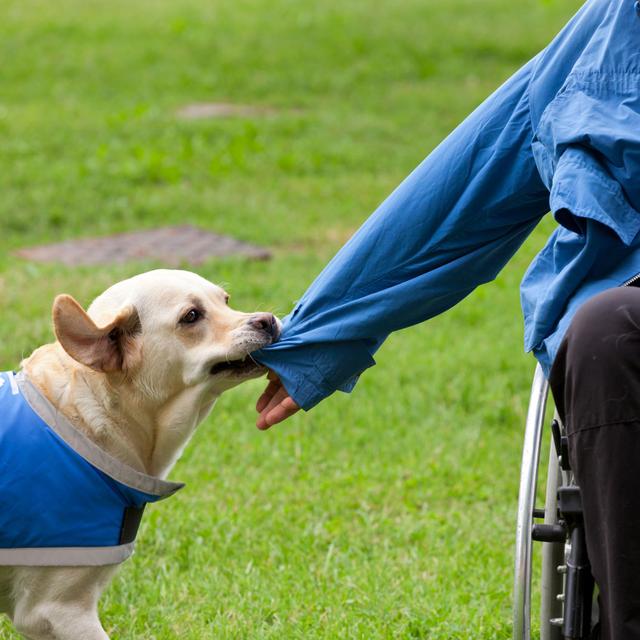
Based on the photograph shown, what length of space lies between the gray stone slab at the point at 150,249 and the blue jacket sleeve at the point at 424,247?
15.2 ft

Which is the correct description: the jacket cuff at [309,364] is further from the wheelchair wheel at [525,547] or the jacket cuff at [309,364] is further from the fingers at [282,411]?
the wheelchair wheel at [525,547]

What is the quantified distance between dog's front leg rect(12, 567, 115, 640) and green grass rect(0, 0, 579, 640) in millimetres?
606

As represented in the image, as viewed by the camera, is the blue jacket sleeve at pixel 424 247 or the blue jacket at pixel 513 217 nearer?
the blue jacket at pixel 513 217

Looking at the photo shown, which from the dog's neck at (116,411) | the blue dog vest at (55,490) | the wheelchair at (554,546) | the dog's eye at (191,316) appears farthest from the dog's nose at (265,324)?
the wheelchair at (554,546)

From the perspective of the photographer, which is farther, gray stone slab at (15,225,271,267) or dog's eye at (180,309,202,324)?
gray stone slab at (15,225,271,267)

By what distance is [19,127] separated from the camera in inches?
449

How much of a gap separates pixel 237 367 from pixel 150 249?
16.8 feet

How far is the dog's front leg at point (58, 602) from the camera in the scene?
10.1 ft

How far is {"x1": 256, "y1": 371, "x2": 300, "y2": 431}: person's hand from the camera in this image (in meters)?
3.29

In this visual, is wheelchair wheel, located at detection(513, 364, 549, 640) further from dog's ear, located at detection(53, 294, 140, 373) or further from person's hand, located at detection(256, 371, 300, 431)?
dog's ear, located at detection(53, 294, 140, 373)

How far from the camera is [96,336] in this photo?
3094 millimetres

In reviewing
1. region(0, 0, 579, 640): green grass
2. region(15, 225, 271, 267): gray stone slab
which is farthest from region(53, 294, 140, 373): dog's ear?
region(15, 225, 271, 267): gray stone slab

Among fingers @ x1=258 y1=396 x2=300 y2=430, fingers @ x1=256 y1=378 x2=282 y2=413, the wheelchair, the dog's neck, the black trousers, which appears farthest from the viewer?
fingers @ x1=256 y1=378 x2=282 y2=413

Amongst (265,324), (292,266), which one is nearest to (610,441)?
(265,324)
